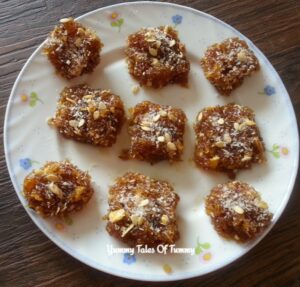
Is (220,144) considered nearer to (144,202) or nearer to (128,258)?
(144,202)

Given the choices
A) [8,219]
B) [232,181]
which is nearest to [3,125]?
[8,219]

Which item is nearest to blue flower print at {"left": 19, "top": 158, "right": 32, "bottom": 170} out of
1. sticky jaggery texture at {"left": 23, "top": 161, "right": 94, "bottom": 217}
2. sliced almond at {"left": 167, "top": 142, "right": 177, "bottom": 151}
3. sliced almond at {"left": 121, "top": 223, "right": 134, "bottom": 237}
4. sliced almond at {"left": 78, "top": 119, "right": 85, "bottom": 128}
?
sticky jaggery texture at {"left": 23, "top": 161, "right": 94, "bottom": 217}

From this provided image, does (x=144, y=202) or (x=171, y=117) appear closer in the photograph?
(x=144, y=202)

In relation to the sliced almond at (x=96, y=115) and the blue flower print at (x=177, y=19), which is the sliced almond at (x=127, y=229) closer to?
the sliced almond at (x=96, y=115)

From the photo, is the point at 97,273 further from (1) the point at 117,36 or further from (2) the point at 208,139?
(1) the point at 117,36

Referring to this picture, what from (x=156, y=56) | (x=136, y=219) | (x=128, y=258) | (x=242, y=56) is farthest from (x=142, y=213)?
(x=242, y=56)

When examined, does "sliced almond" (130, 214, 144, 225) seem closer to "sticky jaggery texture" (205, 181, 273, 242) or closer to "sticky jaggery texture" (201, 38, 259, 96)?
"sticky jaggery texture" (205, 181, 273, 242)

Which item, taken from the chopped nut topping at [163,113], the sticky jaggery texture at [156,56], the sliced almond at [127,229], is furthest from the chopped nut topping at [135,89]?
the sliced almond at [127,229]
